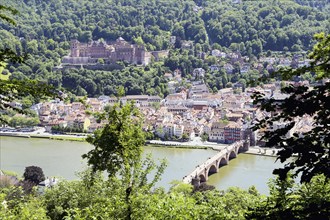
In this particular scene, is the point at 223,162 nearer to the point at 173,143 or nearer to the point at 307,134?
the point at 173,143

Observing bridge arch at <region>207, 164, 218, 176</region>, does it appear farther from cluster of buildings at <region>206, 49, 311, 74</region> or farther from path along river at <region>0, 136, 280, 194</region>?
cluster of buildings at <region>206, 49, 311, 74</region>

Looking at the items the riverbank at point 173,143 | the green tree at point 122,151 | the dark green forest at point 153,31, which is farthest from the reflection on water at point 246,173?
the dark green forest at point 153,31

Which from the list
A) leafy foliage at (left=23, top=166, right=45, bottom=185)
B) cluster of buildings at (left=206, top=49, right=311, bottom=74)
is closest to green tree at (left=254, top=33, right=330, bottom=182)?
leafy foliage at (left=23, top=166, right=45, bottom=185)

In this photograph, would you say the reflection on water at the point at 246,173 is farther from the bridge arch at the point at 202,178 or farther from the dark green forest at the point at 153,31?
the dark green forest at the point at 153,31

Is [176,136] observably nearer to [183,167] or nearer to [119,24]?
[183,167]

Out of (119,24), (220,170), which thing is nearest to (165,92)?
(220,170)
